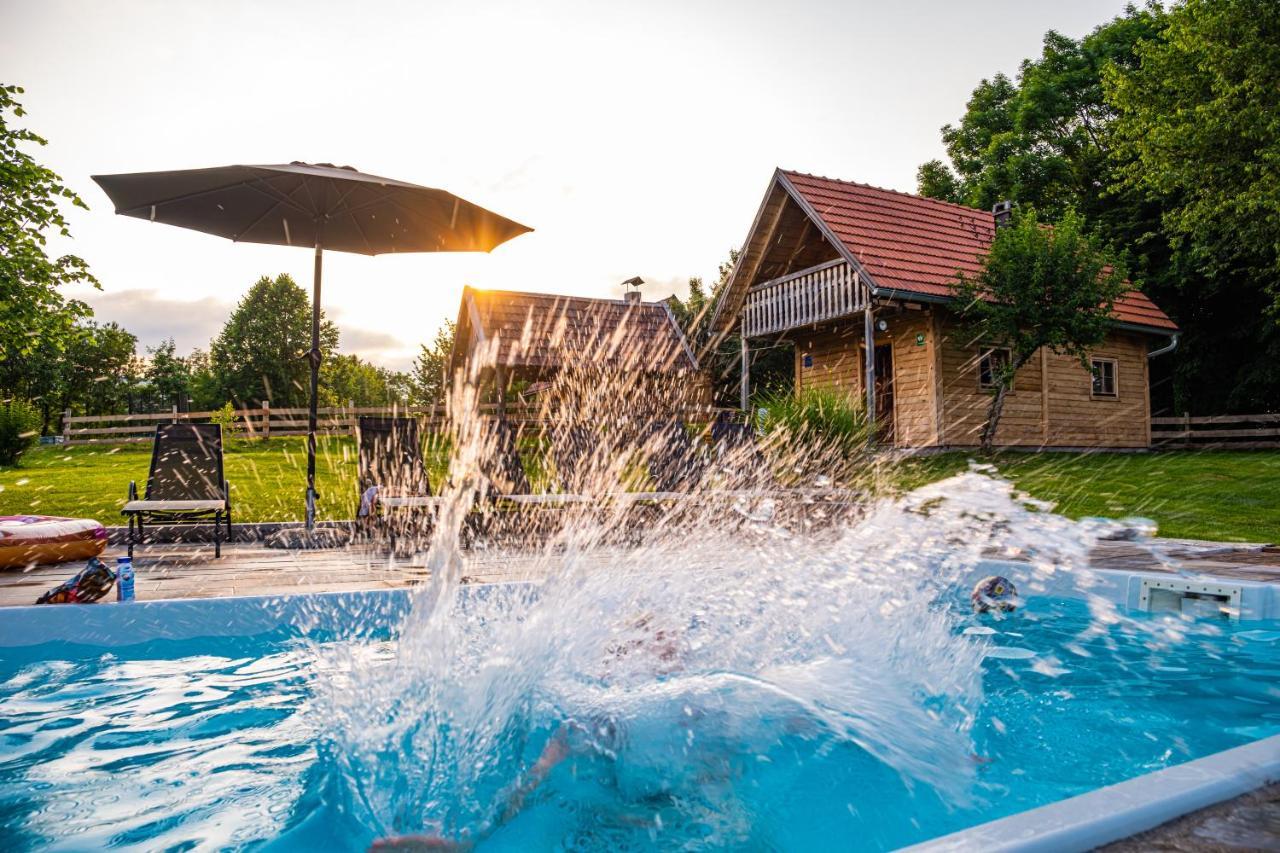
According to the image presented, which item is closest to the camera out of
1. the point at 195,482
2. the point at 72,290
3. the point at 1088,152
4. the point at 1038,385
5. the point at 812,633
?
the point at 812,633

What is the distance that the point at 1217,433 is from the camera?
1889cm

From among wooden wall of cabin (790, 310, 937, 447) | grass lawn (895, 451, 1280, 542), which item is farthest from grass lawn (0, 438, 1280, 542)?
wooden wall of cabin (790, 310, 937, 447)

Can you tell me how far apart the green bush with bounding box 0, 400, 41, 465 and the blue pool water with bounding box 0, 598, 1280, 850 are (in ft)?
48.1

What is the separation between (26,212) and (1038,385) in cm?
1851

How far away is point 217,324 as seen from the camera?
185ft

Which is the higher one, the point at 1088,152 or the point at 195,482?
the point at 1088,152

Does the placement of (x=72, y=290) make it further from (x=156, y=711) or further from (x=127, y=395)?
(x=127, y=395)

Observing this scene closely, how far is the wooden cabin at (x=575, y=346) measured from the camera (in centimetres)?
2136

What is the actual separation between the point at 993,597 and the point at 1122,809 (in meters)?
3.98

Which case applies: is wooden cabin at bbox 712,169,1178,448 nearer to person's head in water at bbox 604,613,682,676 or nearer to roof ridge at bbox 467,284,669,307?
roof ridge at bbox 467,284,669,307

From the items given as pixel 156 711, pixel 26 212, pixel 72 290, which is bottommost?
pixel 156 711

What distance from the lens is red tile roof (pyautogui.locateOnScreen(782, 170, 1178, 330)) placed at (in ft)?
49.3

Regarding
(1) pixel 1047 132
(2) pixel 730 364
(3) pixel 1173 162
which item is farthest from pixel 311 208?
(1) pixel 1047 132

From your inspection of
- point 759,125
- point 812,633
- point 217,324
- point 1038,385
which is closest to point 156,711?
point 812,633
